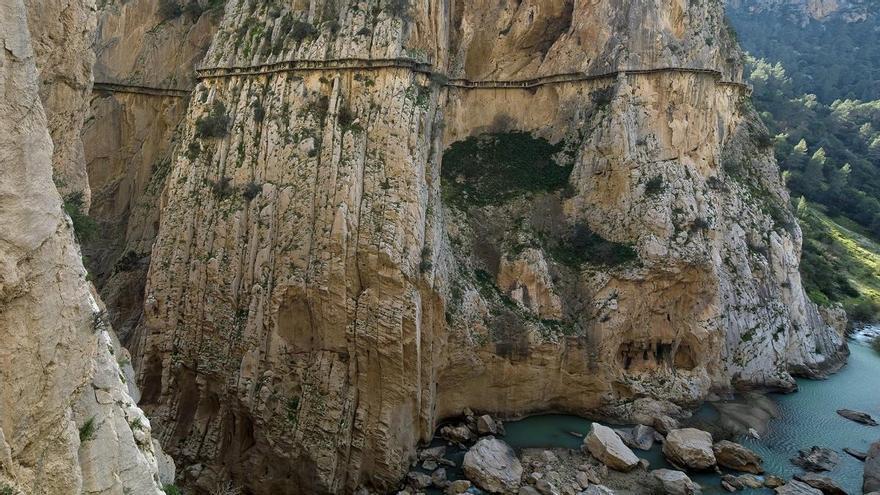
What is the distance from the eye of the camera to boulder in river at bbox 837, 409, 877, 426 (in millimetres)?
26102

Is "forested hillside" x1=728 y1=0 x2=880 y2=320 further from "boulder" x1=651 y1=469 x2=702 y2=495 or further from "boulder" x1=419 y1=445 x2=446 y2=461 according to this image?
"boulder" x1=419 y1=445 x2=446 y2=461

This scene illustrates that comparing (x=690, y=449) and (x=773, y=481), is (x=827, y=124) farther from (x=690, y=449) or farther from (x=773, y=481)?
(x=690, y=449)

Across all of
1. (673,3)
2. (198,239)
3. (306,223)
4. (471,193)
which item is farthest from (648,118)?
(198,239)

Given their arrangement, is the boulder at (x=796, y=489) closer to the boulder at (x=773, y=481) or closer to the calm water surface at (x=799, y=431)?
the boulder at (x=773, y=481)

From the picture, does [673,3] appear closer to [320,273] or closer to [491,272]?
[491,272]

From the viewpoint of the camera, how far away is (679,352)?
27.3 meters

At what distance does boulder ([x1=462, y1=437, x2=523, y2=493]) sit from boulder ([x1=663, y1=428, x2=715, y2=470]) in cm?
623

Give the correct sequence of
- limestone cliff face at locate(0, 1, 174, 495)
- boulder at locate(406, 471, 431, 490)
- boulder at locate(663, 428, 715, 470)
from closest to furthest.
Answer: limestone cliff face at locate(0, 1, 174, 495)
boulder at locate(406, 471, 431, 490)
boulder at locate(663, 428, 715, 470)

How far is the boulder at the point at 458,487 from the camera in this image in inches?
763

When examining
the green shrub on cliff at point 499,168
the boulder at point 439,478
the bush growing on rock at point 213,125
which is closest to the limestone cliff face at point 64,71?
the bush growing on rock at point 213,125

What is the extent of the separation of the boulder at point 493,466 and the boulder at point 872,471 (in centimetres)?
1283

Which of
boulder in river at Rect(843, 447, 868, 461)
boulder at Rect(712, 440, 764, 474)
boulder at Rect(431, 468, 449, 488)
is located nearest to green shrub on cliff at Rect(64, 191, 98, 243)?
boulder at Rect(431, 468, 449, 488)

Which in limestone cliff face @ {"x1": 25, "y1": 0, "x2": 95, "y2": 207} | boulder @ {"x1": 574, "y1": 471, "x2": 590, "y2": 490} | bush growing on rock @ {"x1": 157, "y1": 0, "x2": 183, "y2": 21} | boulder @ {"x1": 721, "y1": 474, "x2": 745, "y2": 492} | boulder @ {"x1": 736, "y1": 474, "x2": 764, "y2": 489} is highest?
bush growing on rock @ {"x1": 157, "y1": 0, "x2": 183, "y2": 21}

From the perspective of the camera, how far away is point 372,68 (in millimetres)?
21969
